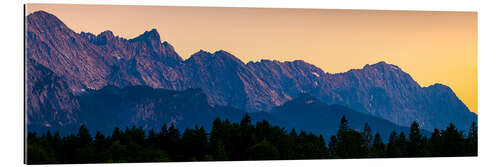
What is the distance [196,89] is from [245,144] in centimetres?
262

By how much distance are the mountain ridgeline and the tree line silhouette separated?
1.29 feet

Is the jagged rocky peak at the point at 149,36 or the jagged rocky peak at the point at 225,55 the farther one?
the jagged rocky peak at the point at 225,55

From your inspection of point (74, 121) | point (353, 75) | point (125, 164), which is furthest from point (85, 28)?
point (353, 75)

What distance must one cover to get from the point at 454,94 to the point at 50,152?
13.6 meters

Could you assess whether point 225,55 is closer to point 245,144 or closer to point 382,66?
point 245,144

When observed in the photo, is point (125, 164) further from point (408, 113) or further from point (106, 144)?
point (408, 113)

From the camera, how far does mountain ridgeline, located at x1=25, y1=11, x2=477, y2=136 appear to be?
79.8ft

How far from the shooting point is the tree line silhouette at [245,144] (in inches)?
963

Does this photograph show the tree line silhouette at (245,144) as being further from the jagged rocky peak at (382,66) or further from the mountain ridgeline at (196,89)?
the jagged rocky peak at (382,66)

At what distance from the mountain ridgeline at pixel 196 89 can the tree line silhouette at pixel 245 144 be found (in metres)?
0.39

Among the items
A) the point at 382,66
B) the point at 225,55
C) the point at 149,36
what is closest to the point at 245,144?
the point at 225,55

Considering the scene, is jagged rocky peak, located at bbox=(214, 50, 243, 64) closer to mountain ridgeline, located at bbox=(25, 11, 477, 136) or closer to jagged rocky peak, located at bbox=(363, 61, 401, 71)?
mountain ridgeline, located at bbox=(25, 11, 477, 136)

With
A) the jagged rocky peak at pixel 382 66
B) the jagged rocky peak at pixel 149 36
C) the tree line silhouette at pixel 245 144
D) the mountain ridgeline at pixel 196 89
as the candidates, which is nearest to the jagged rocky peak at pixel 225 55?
the mountain ridgeline at pixel 196 89

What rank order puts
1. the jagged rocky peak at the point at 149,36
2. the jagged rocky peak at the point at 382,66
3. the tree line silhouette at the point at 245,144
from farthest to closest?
the jagged rocky peak at the point at 382,66, the jagged rocky peak at the point at 149,36, the tree line silhouette at the point at 245,144
